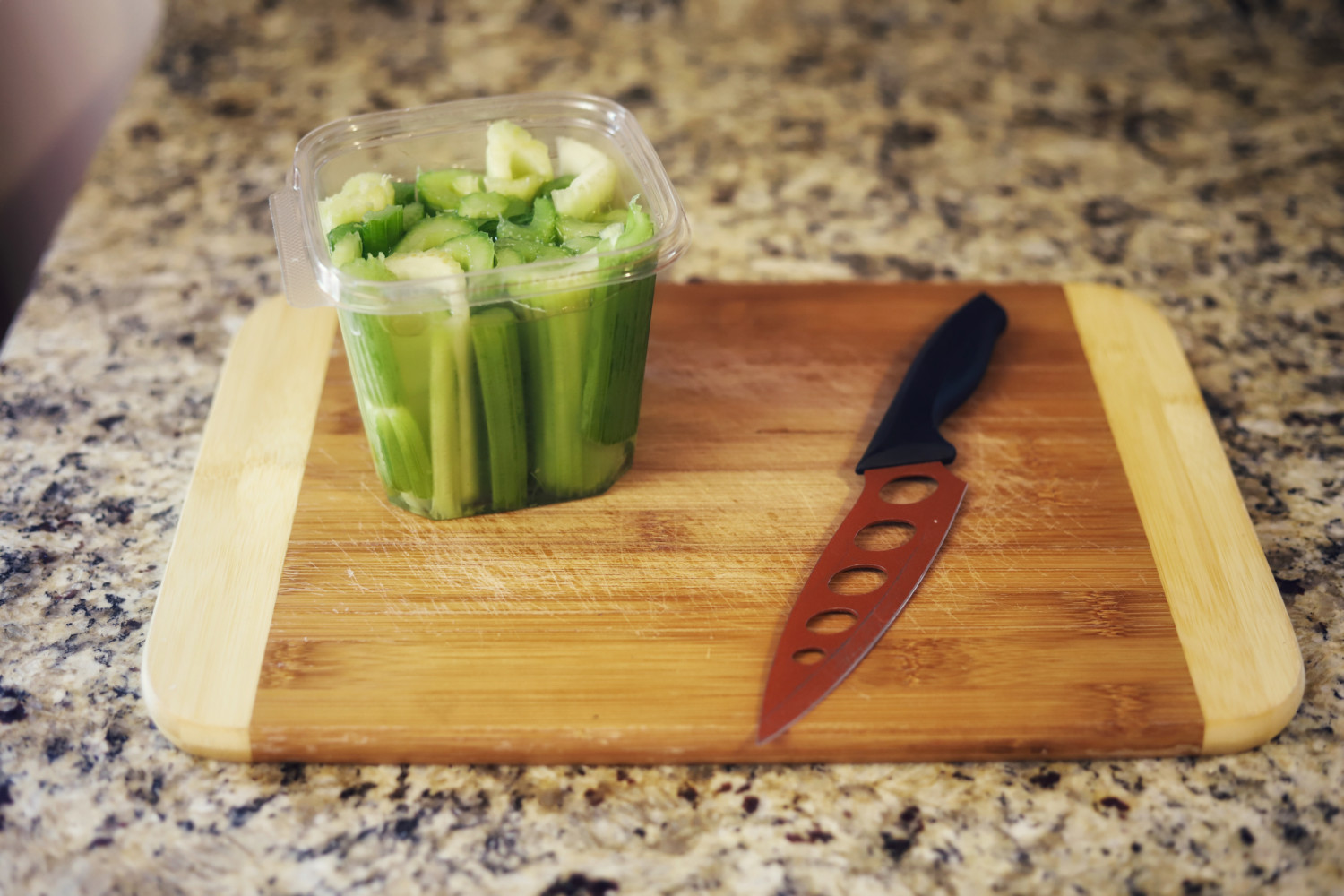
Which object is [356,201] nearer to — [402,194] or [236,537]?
[402,194]

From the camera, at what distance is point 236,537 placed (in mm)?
1214

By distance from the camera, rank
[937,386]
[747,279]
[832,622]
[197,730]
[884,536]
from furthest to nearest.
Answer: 1. [747,279]
2. [937,386]
3. [884,536]
4. [832,622]
5. [197,730]

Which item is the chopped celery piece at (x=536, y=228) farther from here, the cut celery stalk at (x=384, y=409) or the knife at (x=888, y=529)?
the knife at (x=888, y=529)

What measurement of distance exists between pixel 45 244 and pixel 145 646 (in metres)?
1.32

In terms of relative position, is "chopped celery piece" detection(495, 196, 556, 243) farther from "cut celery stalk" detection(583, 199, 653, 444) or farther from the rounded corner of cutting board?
the rounded corner of cutting board

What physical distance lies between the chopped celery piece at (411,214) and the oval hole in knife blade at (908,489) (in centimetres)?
59

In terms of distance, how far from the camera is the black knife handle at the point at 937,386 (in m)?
1.30

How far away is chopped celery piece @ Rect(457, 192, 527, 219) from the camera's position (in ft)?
3.86

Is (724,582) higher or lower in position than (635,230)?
lower

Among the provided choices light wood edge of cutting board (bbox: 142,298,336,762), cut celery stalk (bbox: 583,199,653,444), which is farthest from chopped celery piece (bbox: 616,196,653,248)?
light wood edge of cutting board (bbox: 142,298,336,762)

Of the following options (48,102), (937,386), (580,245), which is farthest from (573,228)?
(48,102)

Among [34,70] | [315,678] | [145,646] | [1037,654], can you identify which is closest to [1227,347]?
[1037,654]

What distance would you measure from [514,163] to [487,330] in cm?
23

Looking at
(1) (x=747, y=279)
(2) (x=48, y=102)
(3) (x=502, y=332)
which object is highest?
(3) (x=502, y=332)
